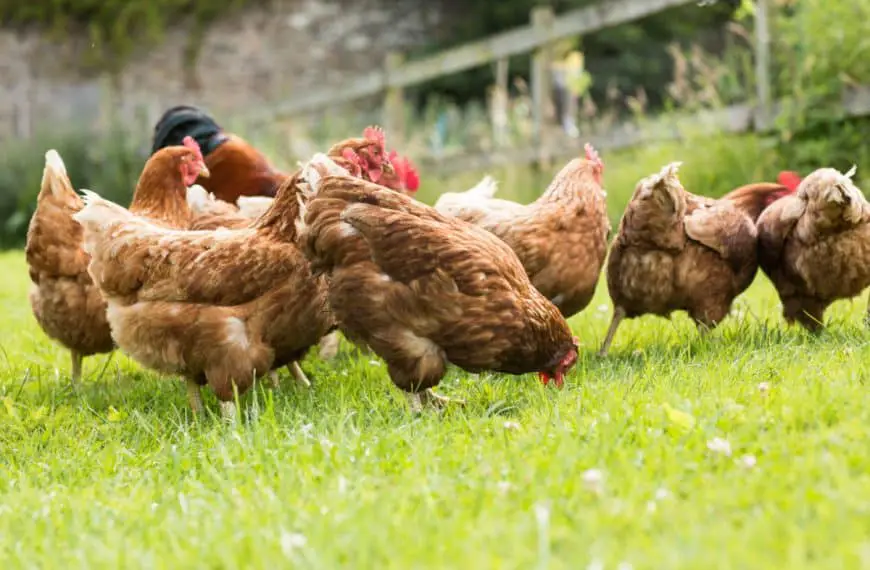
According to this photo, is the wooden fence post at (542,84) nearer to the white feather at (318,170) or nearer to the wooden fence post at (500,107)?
the wooden fence post at (500,107)

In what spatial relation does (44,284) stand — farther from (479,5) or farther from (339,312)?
(479,5)

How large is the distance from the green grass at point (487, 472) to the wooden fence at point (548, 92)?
188 inches

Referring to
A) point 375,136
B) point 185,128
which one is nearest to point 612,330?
point 375,136

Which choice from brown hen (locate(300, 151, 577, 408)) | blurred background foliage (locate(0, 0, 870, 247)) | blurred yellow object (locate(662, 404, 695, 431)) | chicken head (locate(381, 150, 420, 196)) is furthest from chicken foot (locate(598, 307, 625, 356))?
blurred background foliage (locate(0, 0, 870, 247))

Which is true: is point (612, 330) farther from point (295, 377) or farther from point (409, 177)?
point (295, 377)

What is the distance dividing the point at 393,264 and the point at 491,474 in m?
1.24

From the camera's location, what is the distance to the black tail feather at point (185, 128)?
681 cm

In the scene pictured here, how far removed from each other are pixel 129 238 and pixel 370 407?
125 cm

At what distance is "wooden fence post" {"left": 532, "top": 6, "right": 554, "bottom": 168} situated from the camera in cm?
1158

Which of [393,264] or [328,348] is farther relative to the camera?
[328,348]

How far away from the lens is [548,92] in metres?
11.7

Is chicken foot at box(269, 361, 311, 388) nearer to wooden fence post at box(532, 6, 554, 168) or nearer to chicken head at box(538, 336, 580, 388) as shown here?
chicken head at box(538, 336, 580, 388)

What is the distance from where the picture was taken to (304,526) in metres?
2.65

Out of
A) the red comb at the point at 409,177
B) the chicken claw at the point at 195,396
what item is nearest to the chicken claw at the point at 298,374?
the chicken claw at the point at 195,396
